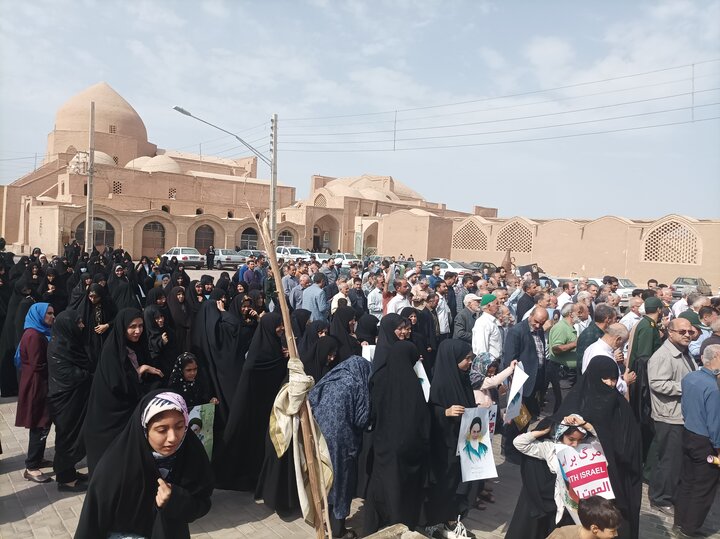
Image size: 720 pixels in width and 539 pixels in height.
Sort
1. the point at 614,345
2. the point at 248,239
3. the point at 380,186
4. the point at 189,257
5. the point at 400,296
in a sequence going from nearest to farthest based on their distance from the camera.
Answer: the point at 614,345, the point at 400,296, the point at 189,257, the point at 248,239, the point at 380,186

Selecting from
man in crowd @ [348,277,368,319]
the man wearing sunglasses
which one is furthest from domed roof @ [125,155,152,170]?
the man wearing sunglasses

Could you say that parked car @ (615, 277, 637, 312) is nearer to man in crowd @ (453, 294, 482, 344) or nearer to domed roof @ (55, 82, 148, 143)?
man in crowd @ (453, 294, 482, 344)

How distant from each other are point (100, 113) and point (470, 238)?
32592 mm

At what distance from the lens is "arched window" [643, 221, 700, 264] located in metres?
26.3

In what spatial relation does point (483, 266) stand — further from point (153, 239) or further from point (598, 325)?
point (153, 239)

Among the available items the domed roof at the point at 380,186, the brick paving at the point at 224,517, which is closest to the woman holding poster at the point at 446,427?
the brick paving at the point at 224,517

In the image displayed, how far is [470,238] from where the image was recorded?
1411 inches

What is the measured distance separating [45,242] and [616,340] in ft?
120

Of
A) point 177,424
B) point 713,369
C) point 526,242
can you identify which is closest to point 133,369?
point 177,424

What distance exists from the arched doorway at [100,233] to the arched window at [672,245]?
31.4 meters

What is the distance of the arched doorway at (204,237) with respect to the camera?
3831cm

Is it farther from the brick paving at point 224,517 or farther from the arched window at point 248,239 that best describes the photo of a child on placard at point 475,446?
the arched window at point 248,239

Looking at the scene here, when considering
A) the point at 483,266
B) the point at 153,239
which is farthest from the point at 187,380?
the point at 153,239

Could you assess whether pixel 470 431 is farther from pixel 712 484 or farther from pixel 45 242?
pixel 45 242
